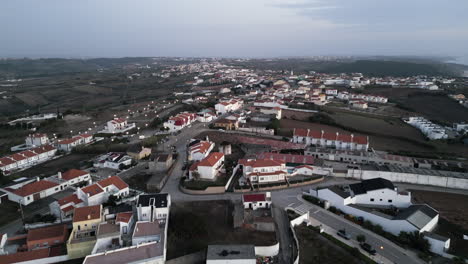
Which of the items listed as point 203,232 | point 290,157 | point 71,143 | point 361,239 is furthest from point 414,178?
point 71,143

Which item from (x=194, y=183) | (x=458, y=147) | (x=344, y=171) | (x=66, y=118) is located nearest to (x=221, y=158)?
(x=194, y=183)

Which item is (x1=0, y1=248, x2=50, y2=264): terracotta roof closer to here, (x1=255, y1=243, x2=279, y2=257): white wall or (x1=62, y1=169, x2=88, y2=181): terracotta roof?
(x1=62, y1=169, x2=88, y2=181): terracotta roof

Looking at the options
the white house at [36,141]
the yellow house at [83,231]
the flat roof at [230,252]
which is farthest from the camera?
the white house at [36,141]

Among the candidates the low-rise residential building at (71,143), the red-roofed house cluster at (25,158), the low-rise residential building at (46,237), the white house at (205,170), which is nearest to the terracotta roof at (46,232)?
the low-rise residential building at (46,237)

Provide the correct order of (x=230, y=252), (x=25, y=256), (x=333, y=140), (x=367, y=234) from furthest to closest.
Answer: (x=333, y=140) < (x=367, y=234) < (x=25, y=256) < (x=230, y=252)

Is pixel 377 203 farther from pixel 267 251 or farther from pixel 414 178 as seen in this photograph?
pixel 267 251

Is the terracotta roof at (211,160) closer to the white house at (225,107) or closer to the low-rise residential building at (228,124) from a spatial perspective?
the low-rise residential building at (228,124)

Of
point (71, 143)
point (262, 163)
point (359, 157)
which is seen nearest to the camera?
point (262, 163)

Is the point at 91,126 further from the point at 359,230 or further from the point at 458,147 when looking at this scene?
the point at 458,147
